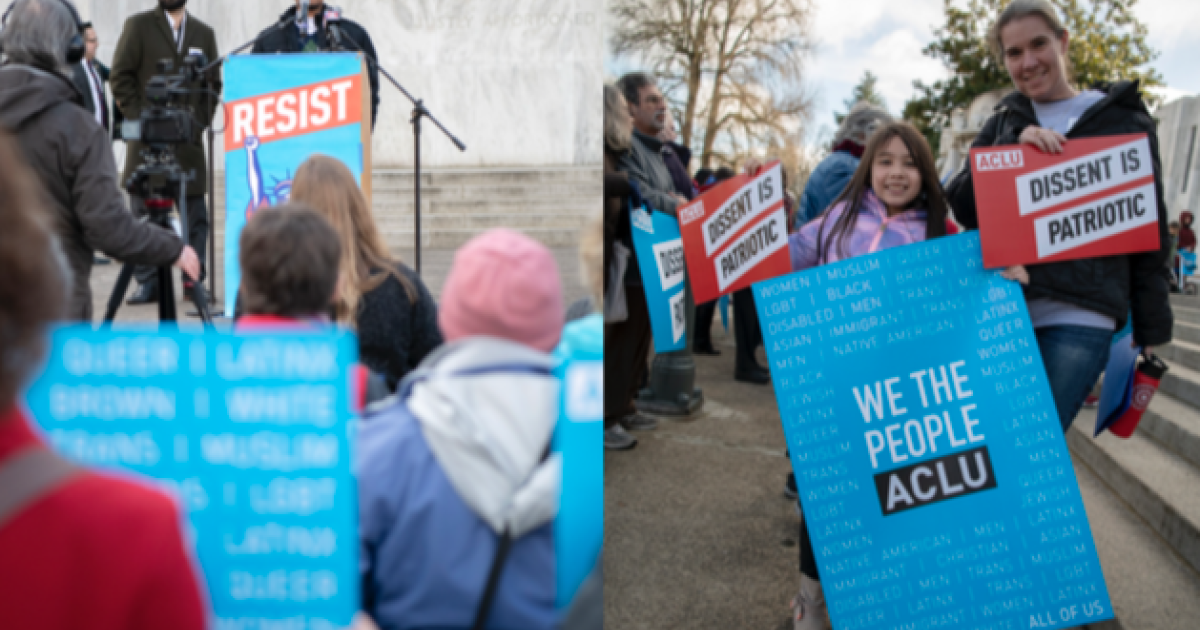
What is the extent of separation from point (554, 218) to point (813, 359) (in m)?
1.07

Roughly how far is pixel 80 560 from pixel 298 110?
0.60 metres

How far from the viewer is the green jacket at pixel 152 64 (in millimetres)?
1085

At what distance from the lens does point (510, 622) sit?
3.35ft

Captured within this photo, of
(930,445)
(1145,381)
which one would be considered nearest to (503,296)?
(930,445)

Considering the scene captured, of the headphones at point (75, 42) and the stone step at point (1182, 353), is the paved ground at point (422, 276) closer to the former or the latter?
the headphones at point (75, 42)

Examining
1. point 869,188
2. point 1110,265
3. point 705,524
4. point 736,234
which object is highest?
point 869,188

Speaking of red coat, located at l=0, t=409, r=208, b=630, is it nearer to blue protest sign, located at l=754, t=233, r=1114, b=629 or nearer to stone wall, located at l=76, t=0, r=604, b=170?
stone wall, located at l=76, t=0, r=604, b=170

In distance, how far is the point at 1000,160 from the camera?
1.91 meters

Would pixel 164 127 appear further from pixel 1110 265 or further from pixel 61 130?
pixel 1110 265

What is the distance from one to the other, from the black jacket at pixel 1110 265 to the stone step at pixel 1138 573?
0.53m

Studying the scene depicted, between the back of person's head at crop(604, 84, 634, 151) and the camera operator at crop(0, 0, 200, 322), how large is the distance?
0.68m

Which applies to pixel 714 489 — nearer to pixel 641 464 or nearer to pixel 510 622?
pixel 641 464

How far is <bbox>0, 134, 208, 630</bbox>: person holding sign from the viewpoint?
742mm

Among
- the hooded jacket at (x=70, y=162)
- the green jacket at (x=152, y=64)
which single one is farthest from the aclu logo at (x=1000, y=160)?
the hooded jacket at (x=70, y=162)
